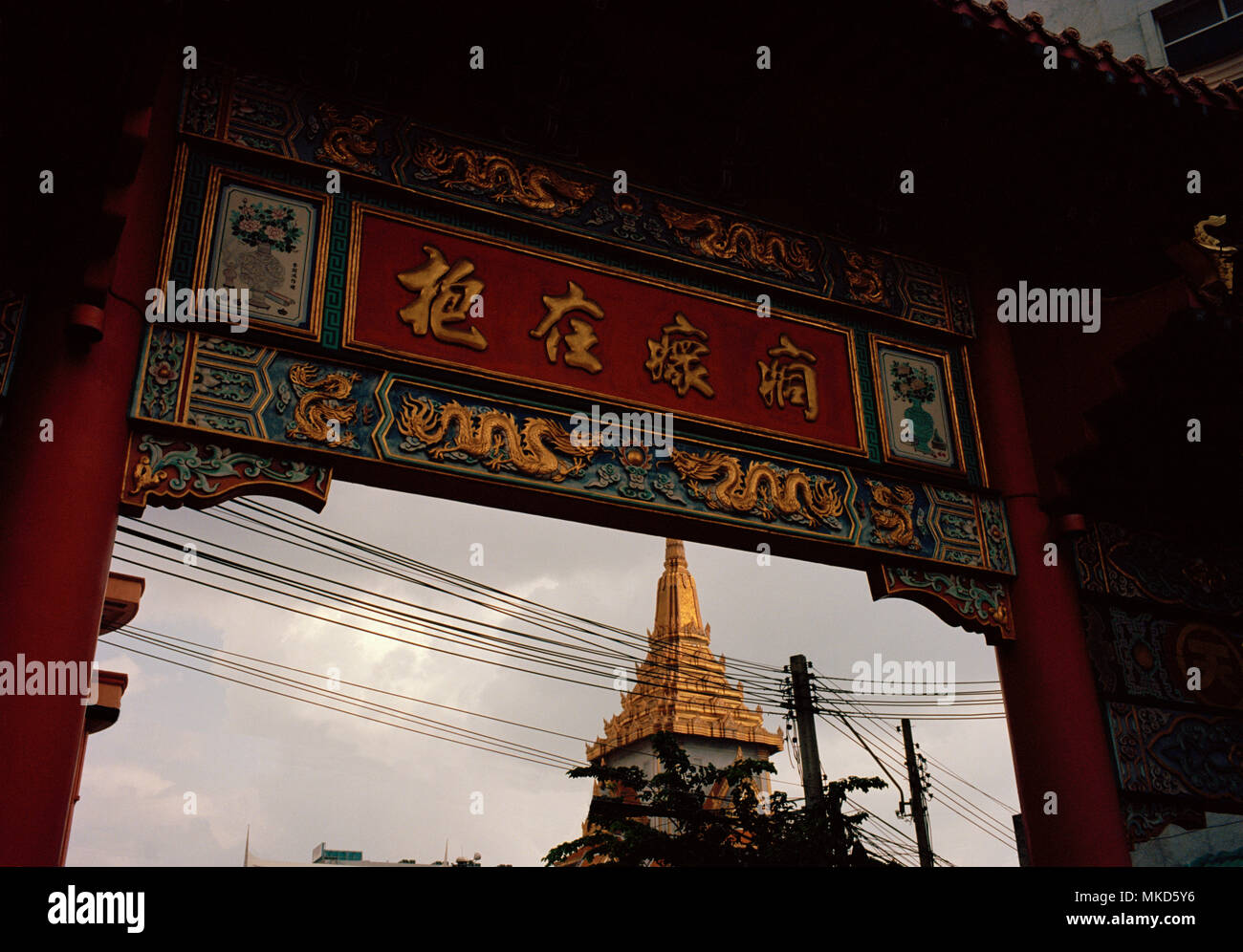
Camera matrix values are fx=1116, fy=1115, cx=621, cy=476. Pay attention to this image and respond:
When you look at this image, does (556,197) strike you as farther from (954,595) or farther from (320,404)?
(954,595)

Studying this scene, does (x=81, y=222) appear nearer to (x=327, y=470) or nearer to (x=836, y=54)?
(x=327, y=470)

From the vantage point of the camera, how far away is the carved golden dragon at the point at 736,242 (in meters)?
6.01

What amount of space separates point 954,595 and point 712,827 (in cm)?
308

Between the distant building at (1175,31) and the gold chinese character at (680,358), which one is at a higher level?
the distant building at (1175,31)

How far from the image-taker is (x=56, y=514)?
3.91m

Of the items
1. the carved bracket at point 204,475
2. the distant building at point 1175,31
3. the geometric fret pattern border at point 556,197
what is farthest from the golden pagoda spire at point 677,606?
the carved bracket at point 204,475

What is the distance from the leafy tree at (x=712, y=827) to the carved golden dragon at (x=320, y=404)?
348cm

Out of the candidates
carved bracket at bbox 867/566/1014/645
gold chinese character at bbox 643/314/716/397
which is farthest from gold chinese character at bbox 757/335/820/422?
carved bracket at bbox 867/566/1014/645

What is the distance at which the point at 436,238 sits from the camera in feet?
17.5

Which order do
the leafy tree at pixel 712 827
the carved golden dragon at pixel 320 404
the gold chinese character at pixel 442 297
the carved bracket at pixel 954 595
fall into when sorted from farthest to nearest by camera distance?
the leafy tree at pixel 712 827 < the carved bracket at pixel 954 595 < the gold chinese character at pixel 442 297 < the carved golden dragon at pixel 320 404

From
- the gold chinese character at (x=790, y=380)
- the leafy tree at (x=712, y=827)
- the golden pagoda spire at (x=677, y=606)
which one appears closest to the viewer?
the gold chinese character at (x=790, y=380)

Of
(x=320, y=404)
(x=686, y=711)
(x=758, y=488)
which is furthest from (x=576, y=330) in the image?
(x=686, y=711)

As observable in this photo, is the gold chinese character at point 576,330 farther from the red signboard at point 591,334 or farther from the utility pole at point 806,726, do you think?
the utility pole at point 806,726

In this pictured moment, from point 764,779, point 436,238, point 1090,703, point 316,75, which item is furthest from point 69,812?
point 764,779
